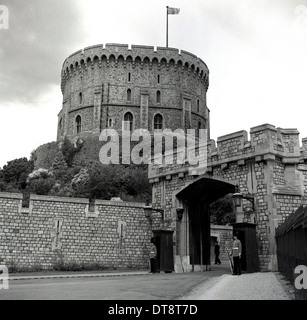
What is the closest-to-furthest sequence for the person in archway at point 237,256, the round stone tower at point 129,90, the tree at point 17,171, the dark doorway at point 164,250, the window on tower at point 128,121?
the person in archway at point 237,256 < the dark doorway at point 164,250 < the tree at point 17,171 < the window on tower at point 128,121 < the round stone tower at point 129,90

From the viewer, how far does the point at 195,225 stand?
17.0 m

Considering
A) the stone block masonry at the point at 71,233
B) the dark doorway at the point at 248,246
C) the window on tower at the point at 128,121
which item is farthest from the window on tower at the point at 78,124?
the dark doorway at the point at 248,246

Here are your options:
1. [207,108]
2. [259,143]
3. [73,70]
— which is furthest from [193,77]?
[259,143]

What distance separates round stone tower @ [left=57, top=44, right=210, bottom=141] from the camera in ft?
141

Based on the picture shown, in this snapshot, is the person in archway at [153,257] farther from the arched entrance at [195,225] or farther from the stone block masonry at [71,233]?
the stone block masonry at [71,233]

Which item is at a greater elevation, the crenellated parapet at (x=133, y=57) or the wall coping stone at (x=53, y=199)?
the crenellated parapet at (x=133, y=57)

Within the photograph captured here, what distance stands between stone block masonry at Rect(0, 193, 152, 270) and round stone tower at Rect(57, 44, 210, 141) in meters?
25.6

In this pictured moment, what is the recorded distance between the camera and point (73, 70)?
4559 cm

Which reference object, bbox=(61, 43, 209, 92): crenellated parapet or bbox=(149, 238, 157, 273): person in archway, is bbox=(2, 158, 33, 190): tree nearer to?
bbox=(61, 43, 209, 92): crenellated parapet

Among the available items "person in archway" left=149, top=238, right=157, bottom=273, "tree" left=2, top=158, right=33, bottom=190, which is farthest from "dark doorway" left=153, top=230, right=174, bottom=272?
"tree" left=2, top=158, right=33, bottom=190

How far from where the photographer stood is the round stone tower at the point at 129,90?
4297cm

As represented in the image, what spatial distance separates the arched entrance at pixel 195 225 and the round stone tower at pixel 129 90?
26.0 m
